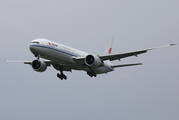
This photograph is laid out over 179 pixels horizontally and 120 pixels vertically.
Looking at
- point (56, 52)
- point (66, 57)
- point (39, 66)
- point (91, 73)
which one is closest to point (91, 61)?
point (66, 57)

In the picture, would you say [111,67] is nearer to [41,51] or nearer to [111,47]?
[111,47]

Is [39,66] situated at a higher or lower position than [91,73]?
higher

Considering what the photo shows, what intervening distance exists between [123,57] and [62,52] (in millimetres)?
8857

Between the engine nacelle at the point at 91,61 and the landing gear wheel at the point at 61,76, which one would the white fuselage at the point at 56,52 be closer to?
the engine nacelle at the point at 91,61

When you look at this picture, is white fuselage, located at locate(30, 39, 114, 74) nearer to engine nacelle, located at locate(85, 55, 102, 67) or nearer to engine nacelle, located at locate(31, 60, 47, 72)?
engine nacelle, located at locate(85, 55, 102, 67)

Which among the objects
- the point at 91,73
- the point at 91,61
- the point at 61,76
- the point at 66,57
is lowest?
the point at 91,73

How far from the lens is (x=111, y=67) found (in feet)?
165

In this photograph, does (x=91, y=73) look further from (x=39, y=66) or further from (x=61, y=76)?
(x=39, y=66)

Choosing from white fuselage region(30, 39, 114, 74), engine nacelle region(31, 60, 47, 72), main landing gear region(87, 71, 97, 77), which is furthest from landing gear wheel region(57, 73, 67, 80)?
main landing gear region(87, 71, 97, 77)

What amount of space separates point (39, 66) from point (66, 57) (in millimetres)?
5165

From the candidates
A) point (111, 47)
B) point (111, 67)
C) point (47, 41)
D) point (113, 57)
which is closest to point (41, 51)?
point (47, 41)

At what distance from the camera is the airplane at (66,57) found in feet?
131

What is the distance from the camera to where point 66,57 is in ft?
138

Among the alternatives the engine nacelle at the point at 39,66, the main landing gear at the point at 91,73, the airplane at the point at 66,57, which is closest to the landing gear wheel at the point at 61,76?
the airplane at the point at 66,57
